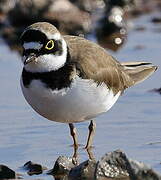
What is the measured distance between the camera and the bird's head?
6.76m

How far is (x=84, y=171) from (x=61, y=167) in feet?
1.29

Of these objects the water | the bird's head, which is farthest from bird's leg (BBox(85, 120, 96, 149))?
the bird's head

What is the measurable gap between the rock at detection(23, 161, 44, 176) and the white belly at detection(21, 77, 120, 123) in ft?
1.59

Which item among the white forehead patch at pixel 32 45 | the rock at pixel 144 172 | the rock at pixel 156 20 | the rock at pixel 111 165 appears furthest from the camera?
the rock at pixel 156 20

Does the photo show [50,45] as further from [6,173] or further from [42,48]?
[6,173]

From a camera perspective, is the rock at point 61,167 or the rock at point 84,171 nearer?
the rock at point 84,171

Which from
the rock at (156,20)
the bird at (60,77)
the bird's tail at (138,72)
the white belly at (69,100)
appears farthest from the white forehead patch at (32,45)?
the rock at (156,20)

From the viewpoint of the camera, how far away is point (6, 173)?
6598 millimetres

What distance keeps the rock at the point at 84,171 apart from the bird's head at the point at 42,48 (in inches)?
35.5

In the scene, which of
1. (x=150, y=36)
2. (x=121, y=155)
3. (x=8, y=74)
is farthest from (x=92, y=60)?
(x=150, y=36)

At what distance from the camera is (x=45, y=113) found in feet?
23.5

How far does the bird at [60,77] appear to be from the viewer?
22.4 feet

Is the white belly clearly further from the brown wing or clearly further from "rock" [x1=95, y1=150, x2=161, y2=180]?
"rock" [x1=95, y1=150, x2=161, y2=180]

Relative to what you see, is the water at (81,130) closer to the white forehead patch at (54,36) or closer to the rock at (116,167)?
the rock at (116,167)
